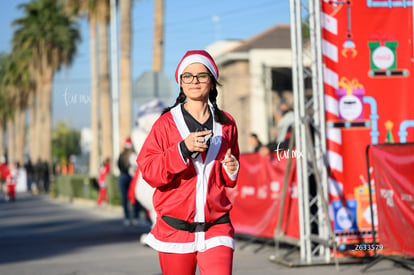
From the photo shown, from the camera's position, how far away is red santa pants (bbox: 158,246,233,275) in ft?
14.5

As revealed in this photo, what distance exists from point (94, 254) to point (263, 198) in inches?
98.2

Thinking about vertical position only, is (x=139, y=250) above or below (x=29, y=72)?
below

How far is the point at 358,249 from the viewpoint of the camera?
961 cm

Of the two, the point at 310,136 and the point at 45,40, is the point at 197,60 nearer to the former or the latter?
the point at 310,136

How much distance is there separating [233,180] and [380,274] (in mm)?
4697

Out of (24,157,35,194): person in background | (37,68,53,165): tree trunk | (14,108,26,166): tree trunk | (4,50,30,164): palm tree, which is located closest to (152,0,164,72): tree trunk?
(24,157,35,194): person in background

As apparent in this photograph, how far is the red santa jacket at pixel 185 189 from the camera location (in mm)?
4461

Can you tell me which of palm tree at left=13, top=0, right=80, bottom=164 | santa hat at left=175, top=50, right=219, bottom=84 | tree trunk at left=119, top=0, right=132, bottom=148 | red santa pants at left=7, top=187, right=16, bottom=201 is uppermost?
palm tree at left=13, top=0, right=80, bottom=164

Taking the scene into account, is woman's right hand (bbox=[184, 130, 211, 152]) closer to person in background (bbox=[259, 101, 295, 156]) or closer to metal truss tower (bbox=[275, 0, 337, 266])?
metal truss tower (bbox=[275, 0, 337, 266])

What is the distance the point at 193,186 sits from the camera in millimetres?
4473

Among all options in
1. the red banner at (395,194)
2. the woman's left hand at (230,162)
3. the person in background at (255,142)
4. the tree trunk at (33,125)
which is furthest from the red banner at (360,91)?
the tree trunk at (33,125)

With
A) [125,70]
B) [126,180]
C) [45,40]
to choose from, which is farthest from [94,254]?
[45,40]

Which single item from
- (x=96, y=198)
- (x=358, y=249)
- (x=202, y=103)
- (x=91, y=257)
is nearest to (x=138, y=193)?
(x=91, y=257)

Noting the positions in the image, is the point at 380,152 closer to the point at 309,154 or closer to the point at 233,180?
the point at 309,154
